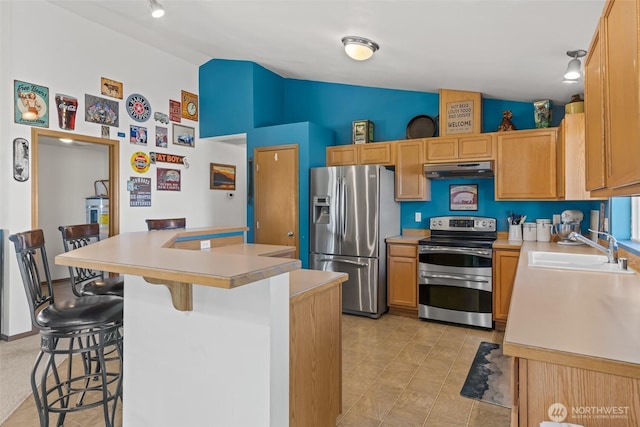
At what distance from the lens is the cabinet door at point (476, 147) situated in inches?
158

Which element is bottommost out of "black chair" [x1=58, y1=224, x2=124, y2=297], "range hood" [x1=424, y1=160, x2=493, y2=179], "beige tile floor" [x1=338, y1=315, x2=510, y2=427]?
"beige tile floor" [x1=338, y1=315, x2=510, y2=427]

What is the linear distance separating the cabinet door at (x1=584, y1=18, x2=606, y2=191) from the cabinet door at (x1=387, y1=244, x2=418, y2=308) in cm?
240

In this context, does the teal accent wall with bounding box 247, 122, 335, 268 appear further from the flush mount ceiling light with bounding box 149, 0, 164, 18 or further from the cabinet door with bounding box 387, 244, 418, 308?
the flush mount ceiling light with bounding box 149, 0, 164, 18

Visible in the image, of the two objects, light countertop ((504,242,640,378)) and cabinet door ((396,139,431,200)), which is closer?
light countertop ((504,242,640,378))

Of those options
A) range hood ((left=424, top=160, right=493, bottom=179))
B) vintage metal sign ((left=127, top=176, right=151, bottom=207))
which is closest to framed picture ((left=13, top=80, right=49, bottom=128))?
vintage metal sign ((left=127, top=176, right=151, bottom=207))

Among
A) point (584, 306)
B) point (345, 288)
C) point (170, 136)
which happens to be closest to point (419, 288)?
point (345, 288)

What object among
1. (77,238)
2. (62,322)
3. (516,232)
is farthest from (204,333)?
(516,232)

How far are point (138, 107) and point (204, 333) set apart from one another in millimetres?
4029

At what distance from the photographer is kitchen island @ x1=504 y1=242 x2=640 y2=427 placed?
102 centimetres

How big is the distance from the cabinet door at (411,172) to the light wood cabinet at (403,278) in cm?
64

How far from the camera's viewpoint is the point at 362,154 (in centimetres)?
470

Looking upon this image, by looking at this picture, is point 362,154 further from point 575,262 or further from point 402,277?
point 575,262

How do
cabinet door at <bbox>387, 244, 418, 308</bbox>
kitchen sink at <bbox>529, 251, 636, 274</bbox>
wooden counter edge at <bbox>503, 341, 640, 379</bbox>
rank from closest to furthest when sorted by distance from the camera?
wooden counter edge at <bbox>503, 341, 640, 379</bbox>
kitchen sink at <bbox>529, 251, 636, 274</bbox>
cabinet door at <bbox>387, 244, 418, 308</bbox>

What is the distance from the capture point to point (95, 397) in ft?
8.13
